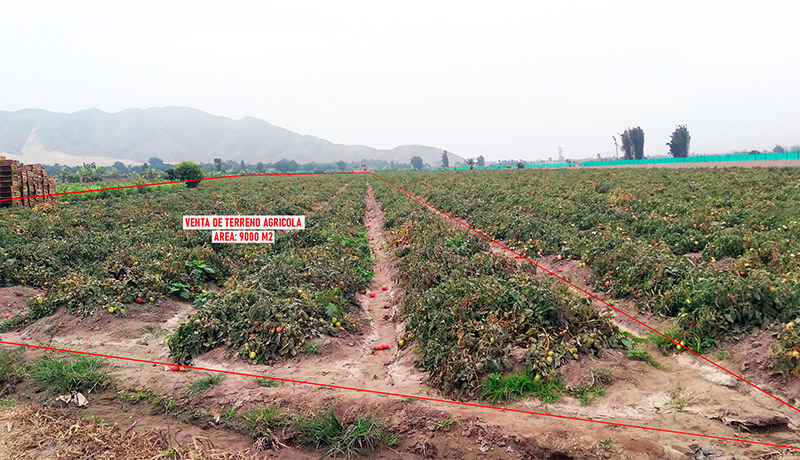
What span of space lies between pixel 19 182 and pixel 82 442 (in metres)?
20.8

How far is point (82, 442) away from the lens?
13.7 ft

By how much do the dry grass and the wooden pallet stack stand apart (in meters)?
19.5

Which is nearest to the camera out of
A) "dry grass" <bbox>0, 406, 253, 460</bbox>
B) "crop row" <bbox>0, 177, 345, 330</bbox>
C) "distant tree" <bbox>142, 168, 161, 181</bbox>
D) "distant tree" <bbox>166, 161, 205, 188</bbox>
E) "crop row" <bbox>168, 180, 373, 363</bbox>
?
"dry grass" <bbox>0, 406, 253, 460</bbox>

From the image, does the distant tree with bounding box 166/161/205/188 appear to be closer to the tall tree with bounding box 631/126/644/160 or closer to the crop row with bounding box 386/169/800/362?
the crop row with bounding box 386/169/800/362

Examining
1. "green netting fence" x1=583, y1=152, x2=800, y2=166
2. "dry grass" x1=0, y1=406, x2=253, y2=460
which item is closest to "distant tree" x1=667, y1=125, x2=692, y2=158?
"green netting fence" x1=583, y1=152, x2=800, y2=166

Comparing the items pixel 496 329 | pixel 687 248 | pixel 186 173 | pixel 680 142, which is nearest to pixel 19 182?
pixel 186 173

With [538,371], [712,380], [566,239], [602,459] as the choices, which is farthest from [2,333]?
[566,239]

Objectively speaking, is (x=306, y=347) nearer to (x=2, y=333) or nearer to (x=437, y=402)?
(x=437, y=402)

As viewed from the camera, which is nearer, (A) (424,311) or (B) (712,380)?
(B) (712,380)

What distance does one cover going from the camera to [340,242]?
11961 mm

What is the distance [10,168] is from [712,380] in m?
25.6

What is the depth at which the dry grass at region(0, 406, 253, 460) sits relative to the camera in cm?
400

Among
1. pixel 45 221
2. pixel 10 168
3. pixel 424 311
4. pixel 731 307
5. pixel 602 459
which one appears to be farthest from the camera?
pixel 10 168

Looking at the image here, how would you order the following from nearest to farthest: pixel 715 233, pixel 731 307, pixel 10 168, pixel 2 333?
pixel 731 307 < pixel 2 333 < pixel 715 233 < pixel 10 168
